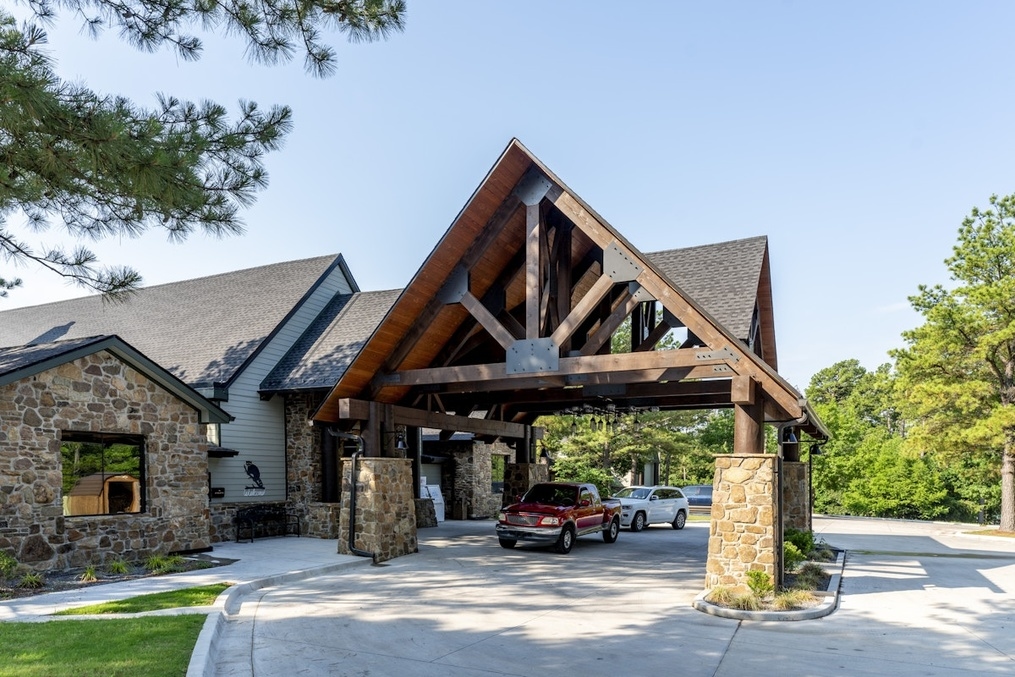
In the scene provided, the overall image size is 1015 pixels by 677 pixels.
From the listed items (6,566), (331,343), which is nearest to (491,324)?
(6,566)

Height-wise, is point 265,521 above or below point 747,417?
below

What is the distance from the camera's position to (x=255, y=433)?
1964 centimetres

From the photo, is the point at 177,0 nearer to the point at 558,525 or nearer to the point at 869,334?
the point at 558,525

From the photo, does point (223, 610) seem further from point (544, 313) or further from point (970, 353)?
point (970, 353)

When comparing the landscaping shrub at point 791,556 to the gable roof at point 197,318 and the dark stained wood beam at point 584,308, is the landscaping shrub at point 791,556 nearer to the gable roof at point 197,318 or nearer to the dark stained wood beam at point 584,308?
the dark stained wood beam at point 584,308

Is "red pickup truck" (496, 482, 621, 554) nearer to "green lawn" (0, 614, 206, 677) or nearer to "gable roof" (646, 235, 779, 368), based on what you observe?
"gable roof" (646, 235, 779, 368)

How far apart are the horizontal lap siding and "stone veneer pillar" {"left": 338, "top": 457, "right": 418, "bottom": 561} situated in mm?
4788

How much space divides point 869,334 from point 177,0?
42766 millimetres

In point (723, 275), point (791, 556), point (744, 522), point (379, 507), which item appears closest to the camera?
point (744, 522)

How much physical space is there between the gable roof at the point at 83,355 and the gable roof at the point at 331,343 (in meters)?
3.49

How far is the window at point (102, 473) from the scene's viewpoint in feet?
44.4

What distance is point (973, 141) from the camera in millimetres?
13641

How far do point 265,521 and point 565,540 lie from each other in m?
7.92

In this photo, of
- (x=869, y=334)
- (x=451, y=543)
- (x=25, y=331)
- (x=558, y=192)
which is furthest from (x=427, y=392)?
(x=869, y=334)
